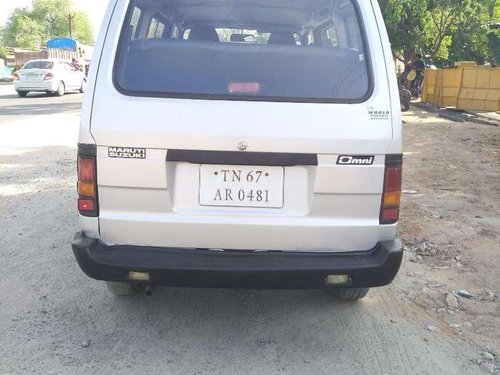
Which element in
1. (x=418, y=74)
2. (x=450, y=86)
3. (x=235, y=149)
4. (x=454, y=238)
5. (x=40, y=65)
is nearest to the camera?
(x=235, y=149)

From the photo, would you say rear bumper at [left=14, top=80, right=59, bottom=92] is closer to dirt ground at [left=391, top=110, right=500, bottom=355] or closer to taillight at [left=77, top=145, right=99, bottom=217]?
dirt ground at [left=391, top=110, right=500, bottom=355]

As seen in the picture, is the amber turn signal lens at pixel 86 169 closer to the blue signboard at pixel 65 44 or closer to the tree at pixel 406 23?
the tree at pixel 406 23

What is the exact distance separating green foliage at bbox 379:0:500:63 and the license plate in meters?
18.0

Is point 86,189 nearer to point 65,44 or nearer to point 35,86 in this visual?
point 35,86

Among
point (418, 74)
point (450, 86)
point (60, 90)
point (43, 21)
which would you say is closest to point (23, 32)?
point (43, 21)

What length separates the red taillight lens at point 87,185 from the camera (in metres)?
2.80

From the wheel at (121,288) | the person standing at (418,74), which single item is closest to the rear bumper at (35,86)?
the person standing at (418,74)

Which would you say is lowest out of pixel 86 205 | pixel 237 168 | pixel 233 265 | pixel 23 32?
pixel 23 32

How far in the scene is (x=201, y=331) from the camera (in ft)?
10.9

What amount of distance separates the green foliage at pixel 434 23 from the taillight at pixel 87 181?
1821cm

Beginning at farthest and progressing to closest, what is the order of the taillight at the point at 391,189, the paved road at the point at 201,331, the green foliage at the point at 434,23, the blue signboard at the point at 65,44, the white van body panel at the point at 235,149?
the blue signboard at the point at 65,44, the green foliage at the point at 434,23, the paved road at the point at 201,331, the taillight at the point at 391,189, the white van body panel at the point at 235,149

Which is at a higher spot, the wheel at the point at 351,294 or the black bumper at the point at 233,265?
the black bumper at the point at 233,265

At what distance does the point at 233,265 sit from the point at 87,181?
0.89m

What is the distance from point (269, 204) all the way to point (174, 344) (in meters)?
1.05
